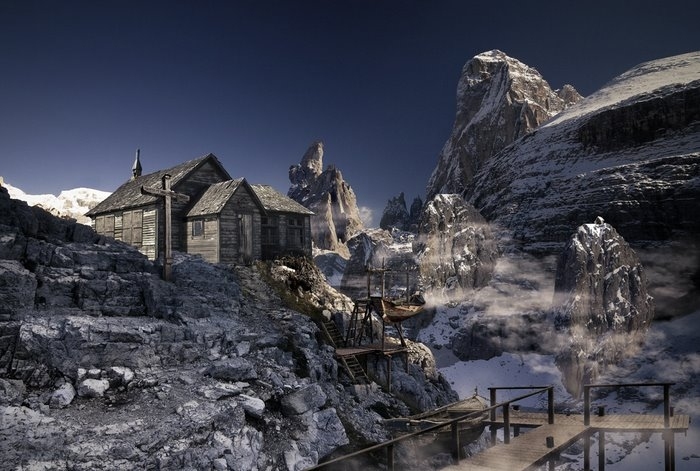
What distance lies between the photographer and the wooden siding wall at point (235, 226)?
92.2ft

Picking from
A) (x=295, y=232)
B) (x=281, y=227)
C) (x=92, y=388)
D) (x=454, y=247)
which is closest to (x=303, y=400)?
(x=92, y=388)

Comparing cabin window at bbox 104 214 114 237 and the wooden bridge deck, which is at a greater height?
cabin window at bbox 104 214 114 237

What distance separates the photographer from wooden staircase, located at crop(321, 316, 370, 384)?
21783mm

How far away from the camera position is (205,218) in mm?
28656

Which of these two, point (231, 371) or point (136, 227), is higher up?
point (136, 227)

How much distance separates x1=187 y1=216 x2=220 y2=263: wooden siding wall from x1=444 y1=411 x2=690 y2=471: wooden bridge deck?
20.1 m

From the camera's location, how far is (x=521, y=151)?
105500 millimetres

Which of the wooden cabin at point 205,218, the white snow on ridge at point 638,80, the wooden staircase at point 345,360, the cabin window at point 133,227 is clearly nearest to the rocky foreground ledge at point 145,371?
the wooden staircase at point 345,360

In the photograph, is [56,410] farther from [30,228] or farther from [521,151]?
[521,151]

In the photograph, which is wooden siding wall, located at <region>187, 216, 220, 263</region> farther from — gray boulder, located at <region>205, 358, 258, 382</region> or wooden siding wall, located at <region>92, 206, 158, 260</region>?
gray boulder, located at <region>205, 358, 258, 382</region>

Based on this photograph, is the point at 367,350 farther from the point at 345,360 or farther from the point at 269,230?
the point at 269,230

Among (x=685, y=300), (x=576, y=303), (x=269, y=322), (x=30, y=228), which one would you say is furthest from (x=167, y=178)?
(x=685, y=300)

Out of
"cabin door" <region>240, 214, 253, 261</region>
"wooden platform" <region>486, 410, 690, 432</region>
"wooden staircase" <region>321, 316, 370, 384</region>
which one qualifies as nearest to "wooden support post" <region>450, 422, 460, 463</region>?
"wooden platform" <region>486, 410, 690, 432</region>

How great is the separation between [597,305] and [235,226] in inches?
2139
